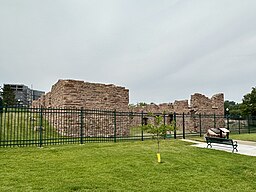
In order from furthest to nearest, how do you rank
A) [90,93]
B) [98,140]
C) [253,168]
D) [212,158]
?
[90,93] → [98,140] → [212,158] → [253,168]

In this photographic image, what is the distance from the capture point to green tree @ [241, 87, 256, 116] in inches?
1454

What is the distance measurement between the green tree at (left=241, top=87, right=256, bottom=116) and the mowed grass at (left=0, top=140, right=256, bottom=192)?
32527 millimetres

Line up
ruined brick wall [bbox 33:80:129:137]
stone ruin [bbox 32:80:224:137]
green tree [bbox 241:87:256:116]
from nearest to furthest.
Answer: ruined brick wall [bbox 33:80:129:137]
stone ruin [bbox 32:80:224:137]
green tree [bbox 241:87:256:116]

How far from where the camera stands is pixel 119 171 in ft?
20.3

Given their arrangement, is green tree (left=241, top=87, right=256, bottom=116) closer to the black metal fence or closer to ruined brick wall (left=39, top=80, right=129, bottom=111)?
the black metal fence

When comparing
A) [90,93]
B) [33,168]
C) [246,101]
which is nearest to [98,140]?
[90,93]

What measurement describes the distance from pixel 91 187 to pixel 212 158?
525 cm

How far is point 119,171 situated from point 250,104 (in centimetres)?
3783

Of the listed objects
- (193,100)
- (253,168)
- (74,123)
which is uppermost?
(193,100)

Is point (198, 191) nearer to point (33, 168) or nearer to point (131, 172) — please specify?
point (131, 172)

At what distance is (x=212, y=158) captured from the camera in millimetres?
8297

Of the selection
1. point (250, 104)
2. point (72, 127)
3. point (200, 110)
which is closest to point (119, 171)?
point (72, 127)

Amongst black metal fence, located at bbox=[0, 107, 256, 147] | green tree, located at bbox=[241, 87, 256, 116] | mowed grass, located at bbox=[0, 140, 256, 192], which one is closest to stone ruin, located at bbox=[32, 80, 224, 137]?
black metal fence, located at bbox=[0, 107, 256, 147]

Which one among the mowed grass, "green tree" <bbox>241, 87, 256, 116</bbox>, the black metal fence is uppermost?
"green tree" <bbox>241, 87, 256, 116</bbox>
